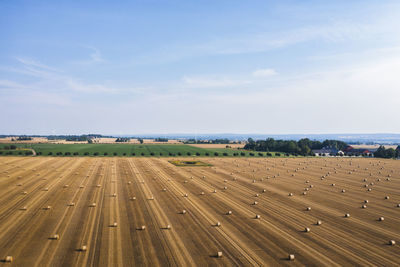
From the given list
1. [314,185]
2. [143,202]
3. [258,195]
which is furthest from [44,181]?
[314,185]

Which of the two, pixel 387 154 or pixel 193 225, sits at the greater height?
pixel 387 154

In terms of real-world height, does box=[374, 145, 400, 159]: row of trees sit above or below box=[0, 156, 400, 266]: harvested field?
above

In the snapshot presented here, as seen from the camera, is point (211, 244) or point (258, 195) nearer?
point (211, 244)

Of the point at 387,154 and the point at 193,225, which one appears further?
the point at 387,154

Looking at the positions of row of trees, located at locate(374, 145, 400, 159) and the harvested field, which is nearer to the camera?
the harvested field

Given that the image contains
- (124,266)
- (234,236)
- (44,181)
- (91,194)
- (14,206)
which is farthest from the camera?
(44,181)

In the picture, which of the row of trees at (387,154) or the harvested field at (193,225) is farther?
the row of trees at (387,154)

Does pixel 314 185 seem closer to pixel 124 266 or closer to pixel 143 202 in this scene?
pixel 143 202

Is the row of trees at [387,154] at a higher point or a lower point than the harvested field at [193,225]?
A: higher
